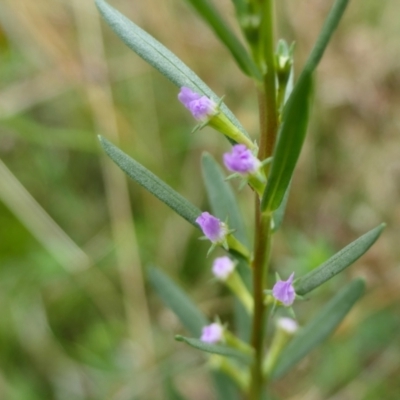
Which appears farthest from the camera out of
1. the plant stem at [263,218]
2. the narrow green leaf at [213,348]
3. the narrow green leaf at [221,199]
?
the narrow green leaf at [221,199]

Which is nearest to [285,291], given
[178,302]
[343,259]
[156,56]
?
[343,259]

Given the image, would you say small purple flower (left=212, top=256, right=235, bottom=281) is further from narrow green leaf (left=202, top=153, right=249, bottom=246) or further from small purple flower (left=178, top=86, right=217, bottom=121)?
small purple flower (left=178, top=86, right=217, bottom=121)

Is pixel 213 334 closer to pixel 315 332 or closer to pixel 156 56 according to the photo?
pixel 315 332

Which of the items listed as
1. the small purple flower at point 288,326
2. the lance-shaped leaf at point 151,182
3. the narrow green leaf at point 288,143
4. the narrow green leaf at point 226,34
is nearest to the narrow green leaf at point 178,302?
the small purple flower at point 288,326

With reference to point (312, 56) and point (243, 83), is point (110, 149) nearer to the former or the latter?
point (312, 56)

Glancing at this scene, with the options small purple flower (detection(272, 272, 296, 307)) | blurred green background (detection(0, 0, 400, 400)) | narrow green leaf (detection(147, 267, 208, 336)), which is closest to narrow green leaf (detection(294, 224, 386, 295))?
small purple flower (detection(272, 272, 296, 307))

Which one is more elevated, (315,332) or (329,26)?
(329,26)

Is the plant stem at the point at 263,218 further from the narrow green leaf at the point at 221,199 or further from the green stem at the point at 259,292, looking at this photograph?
the narrow green leaf at the point at 221,199
